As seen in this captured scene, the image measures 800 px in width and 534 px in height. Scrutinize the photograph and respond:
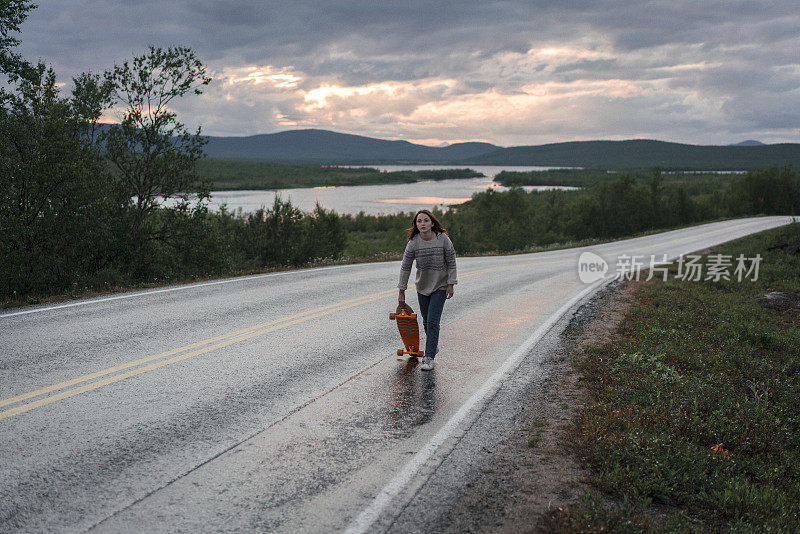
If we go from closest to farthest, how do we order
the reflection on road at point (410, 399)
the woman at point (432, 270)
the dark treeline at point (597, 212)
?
1. the reflection on road at point (410, 399)
2. the woman at point (432, 270)
3. the dark treeline at point (597, 212)

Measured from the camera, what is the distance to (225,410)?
5.34 meters

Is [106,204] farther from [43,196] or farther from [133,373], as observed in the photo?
[133,373]

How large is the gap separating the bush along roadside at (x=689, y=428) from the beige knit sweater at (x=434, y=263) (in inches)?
86.9

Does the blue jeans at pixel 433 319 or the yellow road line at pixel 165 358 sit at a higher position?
the blue jeans at pixel 433 319

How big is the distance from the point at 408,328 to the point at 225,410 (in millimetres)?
2640

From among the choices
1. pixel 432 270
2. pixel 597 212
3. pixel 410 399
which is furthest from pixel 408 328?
pixel 597 212

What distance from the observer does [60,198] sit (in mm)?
12227

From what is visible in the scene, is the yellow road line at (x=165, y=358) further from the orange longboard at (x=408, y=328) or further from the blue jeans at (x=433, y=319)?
the blue jeans at (x=433, y=319)

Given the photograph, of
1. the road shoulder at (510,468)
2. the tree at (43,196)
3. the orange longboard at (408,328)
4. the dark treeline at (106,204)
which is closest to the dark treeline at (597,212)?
the dark treeline at (106,204)

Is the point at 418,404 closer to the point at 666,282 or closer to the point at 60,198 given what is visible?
the point at 60,198

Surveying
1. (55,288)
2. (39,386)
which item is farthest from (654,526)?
(55,288)

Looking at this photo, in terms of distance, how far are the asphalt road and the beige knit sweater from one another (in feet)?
3.78

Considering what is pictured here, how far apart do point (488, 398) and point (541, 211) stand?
6852cm

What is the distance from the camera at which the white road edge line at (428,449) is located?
3.64 meters
